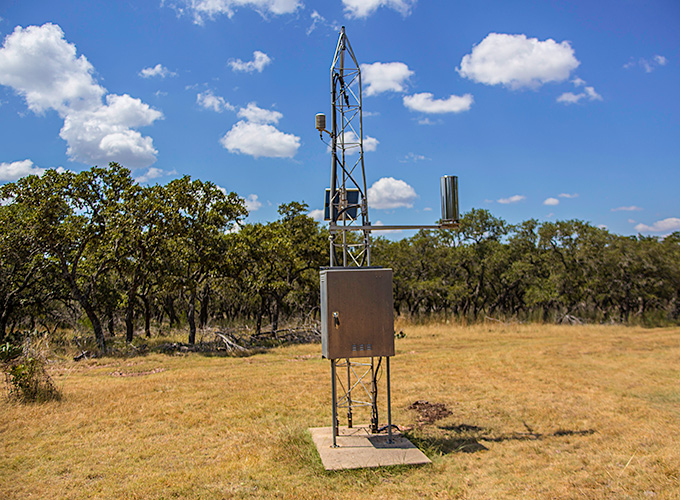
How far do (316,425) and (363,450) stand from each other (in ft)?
5.14

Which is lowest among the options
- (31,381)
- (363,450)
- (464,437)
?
(464,437)

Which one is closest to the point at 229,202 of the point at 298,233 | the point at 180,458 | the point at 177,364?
the point at 298,233

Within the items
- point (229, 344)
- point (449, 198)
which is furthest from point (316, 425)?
point (229, 344)

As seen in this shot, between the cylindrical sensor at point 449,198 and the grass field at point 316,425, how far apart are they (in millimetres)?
3121

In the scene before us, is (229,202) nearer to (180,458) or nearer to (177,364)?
(177,364)

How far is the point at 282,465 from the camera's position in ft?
18.7

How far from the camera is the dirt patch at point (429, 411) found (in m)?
7.88

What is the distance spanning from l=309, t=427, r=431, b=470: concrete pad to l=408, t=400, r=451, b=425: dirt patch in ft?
3.68

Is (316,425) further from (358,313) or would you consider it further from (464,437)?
(358,313)

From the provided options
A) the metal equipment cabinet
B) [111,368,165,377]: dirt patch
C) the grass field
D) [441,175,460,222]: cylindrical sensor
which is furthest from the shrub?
[441,175,460,222]: cylindrical sensor

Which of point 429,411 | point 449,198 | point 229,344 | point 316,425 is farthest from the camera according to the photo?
point 229,344

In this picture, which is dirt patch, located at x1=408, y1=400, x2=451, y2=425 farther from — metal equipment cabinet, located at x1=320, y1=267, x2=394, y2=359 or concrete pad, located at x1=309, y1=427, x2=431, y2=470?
metal equipment cabinet, located at x1=320, y1=267, x2=394, y2=359

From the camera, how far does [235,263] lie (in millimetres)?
18188

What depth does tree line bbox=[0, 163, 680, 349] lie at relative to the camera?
15906 millimetres
